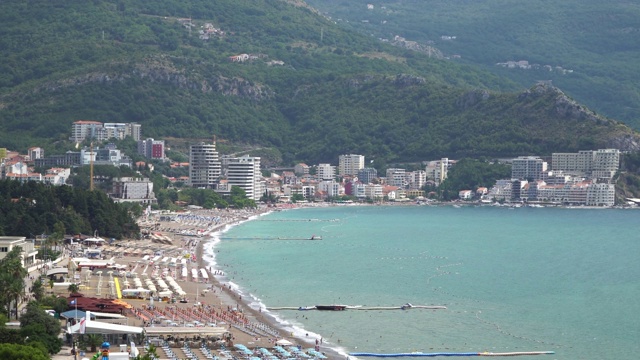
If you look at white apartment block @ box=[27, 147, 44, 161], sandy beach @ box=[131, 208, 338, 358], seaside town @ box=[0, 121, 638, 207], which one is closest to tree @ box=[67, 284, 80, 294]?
sandy beach @ box=[131, 208, 338, 358]

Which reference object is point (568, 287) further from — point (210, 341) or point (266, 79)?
point (266, 79)

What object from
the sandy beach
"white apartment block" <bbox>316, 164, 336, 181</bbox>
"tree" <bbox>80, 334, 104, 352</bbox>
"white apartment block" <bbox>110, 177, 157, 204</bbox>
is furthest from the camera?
"white apartment block" <bbox>316, 164, 336, 181</bbox>

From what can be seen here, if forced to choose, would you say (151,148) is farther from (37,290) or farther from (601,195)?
(37,290)

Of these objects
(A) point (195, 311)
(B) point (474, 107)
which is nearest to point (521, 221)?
(B) point (474, 107)

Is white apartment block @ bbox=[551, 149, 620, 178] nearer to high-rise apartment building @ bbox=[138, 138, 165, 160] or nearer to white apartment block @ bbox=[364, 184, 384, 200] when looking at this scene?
white apartment block @ bbox=[364, 184, 384, 200]

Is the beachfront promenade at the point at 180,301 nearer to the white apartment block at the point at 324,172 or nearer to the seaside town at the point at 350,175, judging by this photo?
the seaside town at the point at 350,175

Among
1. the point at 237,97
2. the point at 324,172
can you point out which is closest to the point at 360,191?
the point at 324,172
